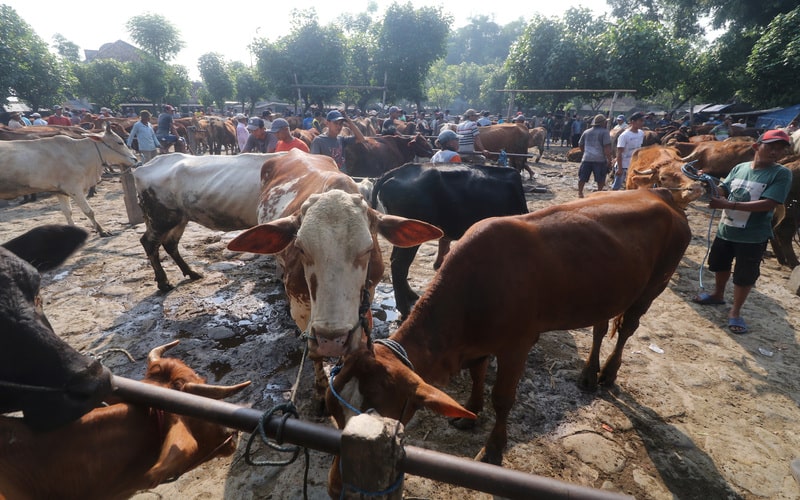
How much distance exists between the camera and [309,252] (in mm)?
2432

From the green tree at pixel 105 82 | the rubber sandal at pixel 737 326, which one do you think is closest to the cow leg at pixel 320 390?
the rubber sandal at pixel 737 326

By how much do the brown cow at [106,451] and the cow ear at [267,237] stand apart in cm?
106

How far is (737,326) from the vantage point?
4.70 m

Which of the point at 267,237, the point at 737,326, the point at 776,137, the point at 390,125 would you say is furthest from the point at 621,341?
the point at 390,125

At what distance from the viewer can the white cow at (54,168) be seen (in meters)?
7.75

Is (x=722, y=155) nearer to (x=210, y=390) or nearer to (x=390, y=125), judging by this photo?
(x=390, y=125)

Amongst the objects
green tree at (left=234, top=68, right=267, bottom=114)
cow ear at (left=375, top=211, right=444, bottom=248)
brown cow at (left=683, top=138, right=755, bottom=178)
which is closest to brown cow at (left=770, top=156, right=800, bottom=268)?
brown cow at (left=683, top=138, right=755, bottom=178)

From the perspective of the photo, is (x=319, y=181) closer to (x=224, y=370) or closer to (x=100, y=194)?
(x=224, y=370)

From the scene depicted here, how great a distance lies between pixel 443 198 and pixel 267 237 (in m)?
2.73

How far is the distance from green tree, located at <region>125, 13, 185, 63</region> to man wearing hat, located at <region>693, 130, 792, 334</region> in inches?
2658

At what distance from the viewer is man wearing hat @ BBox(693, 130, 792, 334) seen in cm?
400

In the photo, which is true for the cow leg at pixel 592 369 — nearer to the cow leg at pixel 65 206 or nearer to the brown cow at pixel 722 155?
the brown cow at pixel 722 155

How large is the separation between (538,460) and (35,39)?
3903cm

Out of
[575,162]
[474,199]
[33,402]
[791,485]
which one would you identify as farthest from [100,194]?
[575,162]
